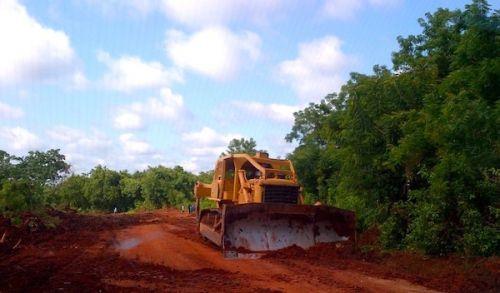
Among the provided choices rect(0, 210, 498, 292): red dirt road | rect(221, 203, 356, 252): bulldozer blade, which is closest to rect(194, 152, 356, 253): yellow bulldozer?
rect(221, 203, 356, 252): bulldozer blade

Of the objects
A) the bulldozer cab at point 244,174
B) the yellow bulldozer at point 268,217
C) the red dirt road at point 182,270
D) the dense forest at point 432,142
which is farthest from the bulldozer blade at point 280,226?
the dense forest at point 432,142

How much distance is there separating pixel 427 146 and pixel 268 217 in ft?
14.4

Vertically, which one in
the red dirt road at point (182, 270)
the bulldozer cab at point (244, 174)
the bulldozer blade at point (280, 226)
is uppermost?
the bulldozer cab at point (244, 174)

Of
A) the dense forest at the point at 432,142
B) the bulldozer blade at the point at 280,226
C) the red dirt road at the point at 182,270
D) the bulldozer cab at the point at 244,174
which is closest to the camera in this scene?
the red dirt road at the point at 182,270

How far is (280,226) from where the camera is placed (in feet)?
42.4

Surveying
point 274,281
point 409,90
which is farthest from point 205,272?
point 409,90

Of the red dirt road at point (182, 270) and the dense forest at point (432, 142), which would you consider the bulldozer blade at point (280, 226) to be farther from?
Result: the dense forest at point (432, 142)

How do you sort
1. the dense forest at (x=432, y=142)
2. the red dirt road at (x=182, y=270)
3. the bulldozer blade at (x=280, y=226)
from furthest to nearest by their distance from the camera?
the bulldozer blade at (x=280, y=226) → the dense forest at (x=432, y=142) → the red dirt road at (x=182, y=270)

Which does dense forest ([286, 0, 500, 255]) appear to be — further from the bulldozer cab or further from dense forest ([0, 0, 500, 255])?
the bulldozer cab

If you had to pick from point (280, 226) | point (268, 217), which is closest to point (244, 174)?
point (268, 217)

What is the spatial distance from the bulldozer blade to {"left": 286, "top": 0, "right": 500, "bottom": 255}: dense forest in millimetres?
1602

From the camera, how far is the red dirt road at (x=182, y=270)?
8.45 m

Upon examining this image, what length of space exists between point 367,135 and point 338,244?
350cm

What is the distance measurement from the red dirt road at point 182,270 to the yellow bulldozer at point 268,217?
477 millimetres
